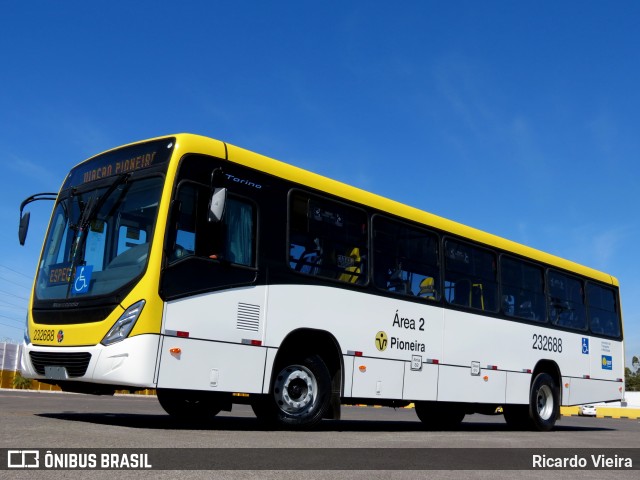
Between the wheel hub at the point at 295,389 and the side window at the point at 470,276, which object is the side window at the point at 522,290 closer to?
the side window at the point at 470,276

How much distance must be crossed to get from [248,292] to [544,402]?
8.29 metres

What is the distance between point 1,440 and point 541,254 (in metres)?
11.8

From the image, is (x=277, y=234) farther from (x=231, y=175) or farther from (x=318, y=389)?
(x=318, y=389)

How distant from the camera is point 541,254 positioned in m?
16.0

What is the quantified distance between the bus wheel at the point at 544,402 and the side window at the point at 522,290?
4.00 ft

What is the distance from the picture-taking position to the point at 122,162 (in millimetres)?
9859

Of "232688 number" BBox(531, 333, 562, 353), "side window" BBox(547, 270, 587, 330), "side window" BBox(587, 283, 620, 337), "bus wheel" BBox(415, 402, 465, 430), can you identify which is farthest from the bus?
"side window" BBox(587, 283, 620, 337)

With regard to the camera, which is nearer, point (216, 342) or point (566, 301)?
point (216, 342)

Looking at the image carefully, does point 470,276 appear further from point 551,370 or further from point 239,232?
point 239,232

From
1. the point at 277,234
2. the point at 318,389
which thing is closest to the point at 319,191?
the point at 277,234

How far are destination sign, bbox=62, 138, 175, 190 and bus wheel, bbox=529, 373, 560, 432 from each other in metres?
9.05

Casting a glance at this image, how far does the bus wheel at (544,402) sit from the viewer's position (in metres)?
15.0

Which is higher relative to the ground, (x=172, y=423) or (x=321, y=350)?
(x=321, y=350)

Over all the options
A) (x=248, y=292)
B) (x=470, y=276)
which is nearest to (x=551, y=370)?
(x=470, y=276)
